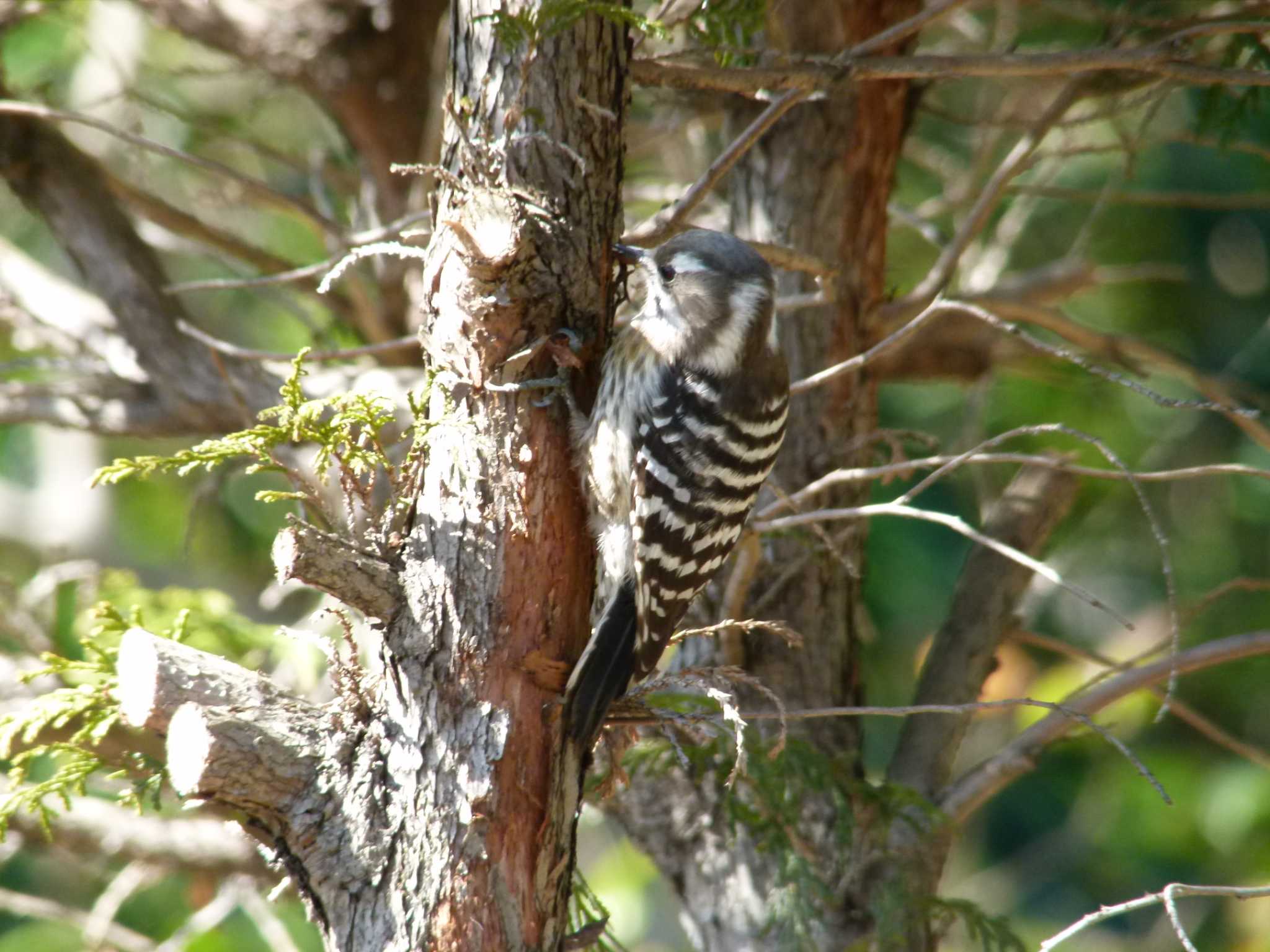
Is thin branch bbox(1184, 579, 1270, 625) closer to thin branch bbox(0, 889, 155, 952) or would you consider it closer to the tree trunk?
the tree trunk

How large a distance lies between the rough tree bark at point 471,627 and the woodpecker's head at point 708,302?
0.38 meters


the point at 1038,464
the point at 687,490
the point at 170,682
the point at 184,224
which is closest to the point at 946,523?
the point at 1038,464

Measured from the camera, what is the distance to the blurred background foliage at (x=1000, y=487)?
17.8ft

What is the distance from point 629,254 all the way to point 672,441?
0.45m

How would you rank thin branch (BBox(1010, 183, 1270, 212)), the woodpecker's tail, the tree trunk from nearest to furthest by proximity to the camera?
the woodpecker's tail < the tree trunk < thin branch (BBox(1010, 183, 1270, 212))

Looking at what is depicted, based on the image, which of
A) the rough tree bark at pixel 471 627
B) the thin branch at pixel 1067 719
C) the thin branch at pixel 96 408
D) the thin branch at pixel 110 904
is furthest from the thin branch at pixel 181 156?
the thin branch at pixel 1067 719

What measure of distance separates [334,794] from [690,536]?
1002 mm

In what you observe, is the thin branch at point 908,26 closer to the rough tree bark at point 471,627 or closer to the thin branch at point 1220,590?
the rough tree bark at point 471,627

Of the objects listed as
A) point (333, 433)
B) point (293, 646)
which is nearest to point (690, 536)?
point (333, 433)

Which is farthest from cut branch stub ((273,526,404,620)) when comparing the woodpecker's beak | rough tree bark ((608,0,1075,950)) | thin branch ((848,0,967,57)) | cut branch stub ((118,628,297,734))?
thin branch ((848,0,967,57))

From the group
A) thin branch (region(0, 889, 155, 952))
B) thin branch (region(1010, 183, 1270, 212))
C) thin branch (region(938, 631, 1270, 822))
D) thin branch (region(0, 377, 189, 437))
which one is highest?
thin branch (region(1010, 183, 1270, 212))

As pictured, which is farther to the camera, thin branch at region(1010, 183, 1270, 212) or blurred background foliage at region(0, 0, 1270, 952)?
blurred background foliage at region(0, 0, 1270, 952)

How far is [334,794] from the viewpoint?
86.3 inches

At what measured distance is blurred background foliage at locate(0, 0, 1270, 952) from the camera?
17.8 ft
